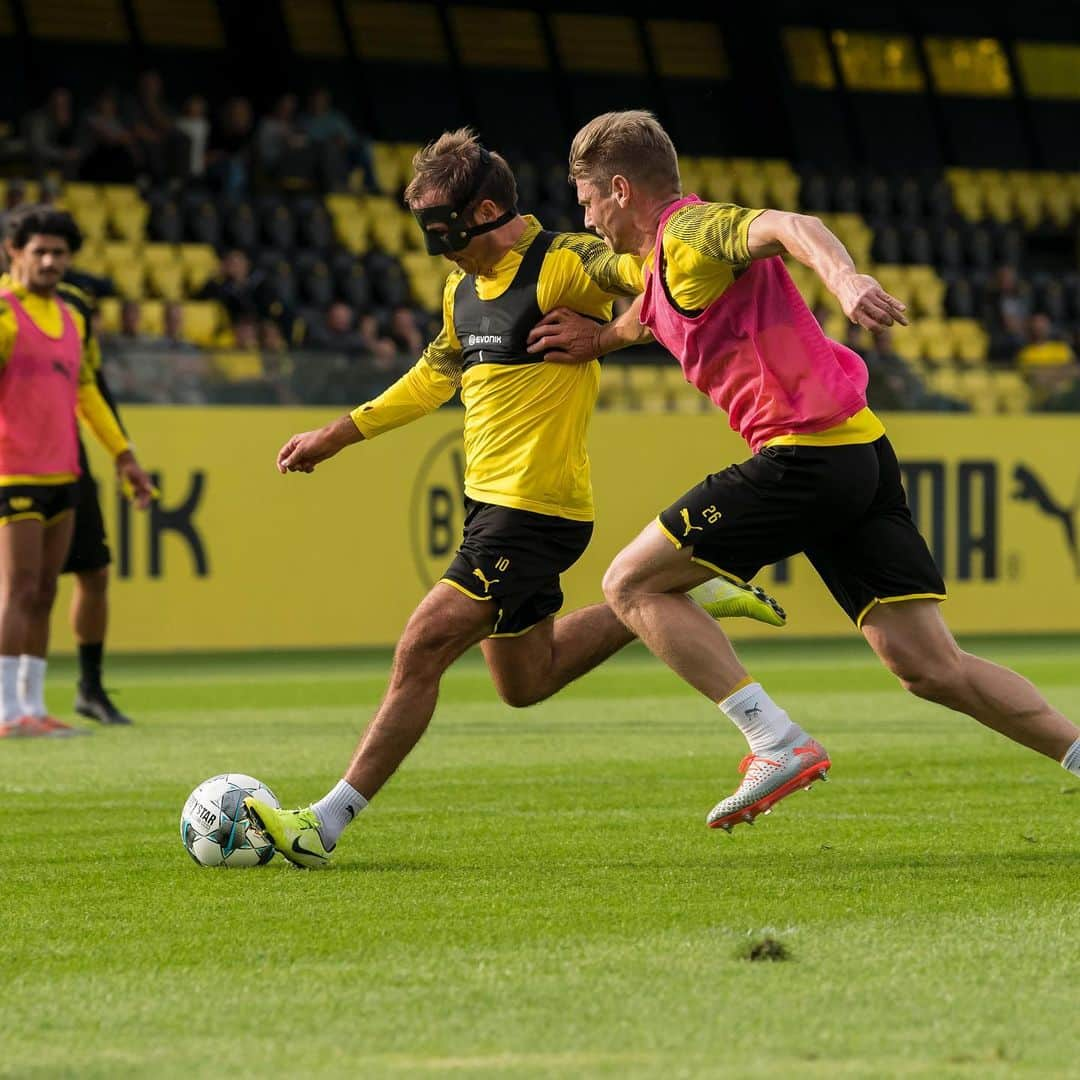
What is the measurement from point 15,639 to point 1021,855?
566 centimetres

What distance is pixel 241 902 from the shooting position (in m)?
5.66

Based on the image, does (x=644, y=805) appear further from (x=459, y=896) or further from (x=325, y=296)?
(x=325, y=296)

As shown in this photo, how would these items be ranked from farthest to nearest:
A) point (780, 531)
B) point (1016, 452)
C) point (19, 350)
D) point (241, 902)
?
point (1016, 452), point (19, 350), point (780, 531), point (241, 902)

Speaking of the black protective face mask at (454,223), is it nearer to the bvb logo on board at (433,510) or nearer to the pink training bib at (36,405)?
the pink training bib at (36,405)

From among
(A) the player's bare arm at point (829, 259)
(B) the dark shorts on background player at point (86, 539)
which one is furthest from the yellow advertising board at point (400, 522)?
(A) the player's bare arm at point (829, 259)

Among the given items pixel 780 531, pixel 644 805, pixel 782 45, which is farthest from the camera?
pixel 782 45

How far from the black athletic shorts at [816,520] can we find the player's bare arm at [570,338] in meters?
0.78

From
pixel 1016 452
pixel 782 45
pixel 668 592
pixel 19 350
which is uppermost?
pixel 782 45

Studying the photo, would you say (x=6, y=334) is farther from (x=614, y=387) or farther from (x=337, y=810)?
(x=614, y=387)

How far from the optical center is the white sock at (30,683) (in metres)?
10.7

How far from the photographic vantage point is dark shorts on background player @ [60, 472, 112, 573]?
36.3ft

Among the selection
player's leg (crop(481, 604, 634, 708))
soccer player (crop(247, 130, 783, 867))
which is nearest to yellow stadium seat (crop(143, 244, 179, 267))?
soccer player (crop(247, 130, 783, 867))

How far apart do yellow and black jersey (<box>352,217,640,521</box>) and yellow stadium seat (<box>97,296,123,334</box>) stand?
467 inches

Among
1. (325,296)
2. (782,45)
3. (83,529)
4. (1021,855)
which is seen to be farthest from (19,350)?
(782,45)
